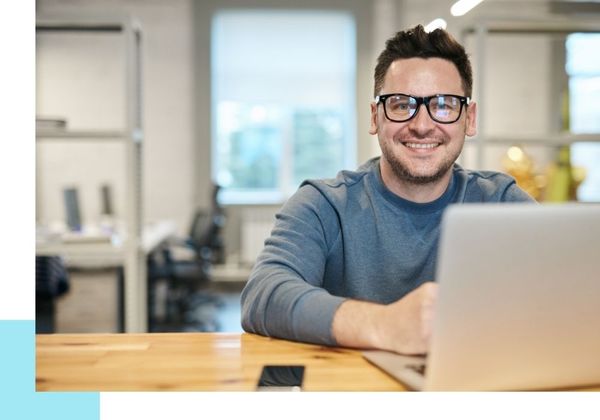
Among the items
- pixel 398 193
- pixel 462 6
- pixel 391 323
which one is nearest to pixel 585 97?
pixel 462 6

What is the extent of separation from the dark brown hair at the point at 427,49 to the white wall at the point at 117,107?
478 centimetres

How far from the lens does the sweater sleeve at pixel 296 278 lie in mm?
952

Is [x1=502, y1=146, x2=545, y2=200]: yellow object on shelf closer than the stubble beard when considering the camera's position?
No

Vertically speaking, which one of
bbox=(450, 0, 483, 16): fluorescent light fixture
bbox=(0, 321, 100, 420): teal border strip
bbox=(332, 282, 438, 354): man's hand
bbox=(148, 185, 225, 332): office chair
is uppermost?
bbox=(450, 0, 483, 16): fluorescent light fixture

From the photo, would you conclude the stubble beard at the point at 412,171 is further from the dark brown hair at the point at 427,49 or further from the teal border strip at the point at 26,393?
the teal border strip at the point at 26,393

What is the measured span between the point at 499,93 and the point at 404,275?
5.00 m

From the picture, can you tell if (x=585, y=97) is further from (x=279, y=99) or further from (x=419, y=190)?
(x=419, y=190)

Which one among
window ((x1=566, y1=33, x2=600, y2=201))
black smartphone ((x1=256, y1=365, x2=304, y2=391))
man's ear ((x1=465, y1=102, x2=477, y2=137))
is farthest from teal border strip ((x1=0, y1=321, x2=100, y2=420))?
window ((x1=566, y1=33, x2=600, y2=201))

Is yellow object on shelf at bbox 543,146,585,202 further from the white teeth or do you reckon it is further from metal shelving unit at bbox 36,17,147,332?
metal shelving unit at bbox 36,17,147,332

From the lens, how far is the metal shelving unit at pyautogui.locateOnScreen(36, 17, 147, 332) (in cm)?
254

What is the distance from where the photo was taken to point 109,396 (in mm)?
828

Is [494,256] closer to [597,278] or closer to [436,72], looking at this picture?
[597,278]

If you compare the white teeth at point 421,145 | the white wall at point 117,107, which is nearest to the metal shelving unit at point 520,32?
the white teeth at point 421,145

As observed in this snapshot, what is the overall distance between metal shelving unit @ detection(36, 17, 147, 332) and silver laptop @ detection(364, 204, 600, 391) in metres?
1.98
